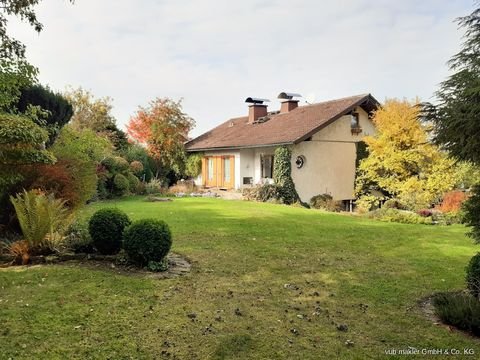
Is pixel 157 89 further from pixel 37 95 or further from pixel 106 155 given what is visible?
pixel 37 95

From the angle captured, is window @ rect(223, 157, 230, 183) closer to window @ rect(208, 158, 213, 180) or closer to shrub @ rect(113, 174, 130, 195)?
window @ rect(208, 158, 213, 180)

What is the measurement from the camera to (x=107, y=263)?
6844mm

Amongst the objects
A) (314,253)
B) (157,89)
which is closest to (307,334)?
(314,253)

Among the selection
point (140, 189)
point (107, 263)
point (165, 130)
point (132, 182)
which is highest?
point (165, 130)

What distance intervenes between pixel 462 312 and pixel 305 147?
18435 mm

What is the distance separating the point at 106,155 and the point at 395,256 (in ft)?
56.6

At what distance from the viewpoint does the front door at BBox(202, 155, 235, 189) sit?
26267 mm

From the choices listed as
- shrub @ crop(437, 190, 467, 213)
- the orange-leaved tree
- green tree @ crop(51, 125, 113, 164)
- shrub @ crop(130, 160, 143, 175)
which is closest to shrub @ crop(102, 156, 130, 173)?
shrub @ crop(130, 160, 143, 175)

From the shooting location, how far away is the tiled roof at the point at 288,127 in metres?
22.2

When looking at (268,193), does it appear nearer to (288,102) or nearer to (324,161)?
(324,161)

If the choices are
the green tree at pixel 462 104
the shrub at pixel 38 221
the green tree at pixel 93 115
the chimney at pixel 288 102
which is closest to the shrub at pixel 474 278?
the green tree at pixel 462 104

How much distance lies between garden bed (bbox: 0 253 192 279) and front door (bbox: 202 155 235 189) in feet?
62.7

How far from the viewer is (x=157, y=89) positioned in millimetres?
30172

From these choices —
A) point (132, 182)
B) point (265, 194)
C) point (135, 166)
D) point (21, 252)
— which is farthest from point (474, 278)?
point (135, 166)
